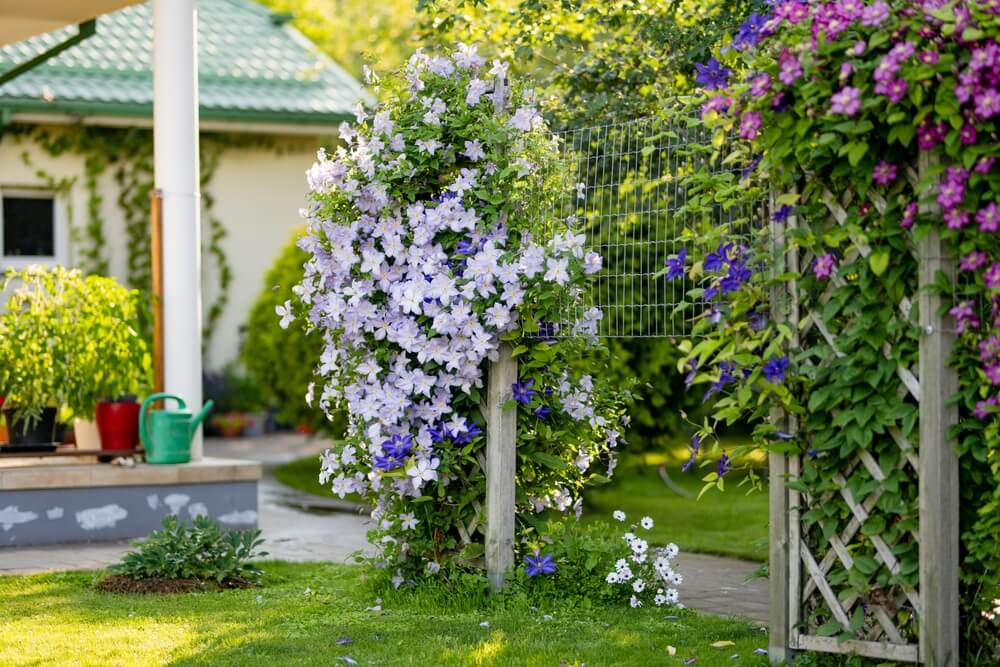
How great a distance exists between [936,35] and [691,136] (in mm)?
1774

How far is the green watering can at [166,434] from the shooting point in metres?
7.48

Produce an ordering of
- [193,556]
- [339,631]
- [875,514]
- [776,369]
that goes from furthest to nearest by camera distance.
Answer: [193,556] → [339,631] → [776,369] → [875,514]

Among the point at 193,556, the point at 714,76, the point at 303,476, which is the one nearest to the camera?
the point at 714,76

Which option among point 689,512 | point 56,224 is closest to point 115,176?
point 56,224

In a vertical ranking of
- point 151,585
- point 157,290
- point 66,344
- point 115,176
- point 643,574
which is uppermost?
point 115,176

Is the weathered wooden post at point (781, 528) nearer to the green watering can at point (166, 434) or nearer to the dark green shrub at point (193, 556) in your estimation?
the dark green shrub at point (193, 556)

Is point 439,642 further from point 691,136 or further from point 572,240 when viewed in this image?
point 691,136

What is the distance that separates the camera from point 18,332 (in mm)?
7461

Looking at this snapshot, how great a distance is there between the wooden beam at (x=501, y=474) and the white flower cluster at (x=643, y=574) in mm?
419

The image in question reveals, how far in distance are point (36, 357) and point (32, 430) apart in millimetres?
458

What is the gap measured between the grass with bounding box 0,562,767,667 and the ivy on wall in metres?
8.74

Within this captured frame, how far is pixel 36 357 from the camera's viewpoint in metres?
7.50

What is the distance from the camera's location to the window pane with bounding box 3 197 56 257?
13656 millimetres

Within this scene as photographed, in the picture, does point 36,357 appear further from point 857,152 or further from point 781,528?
point 857,152
